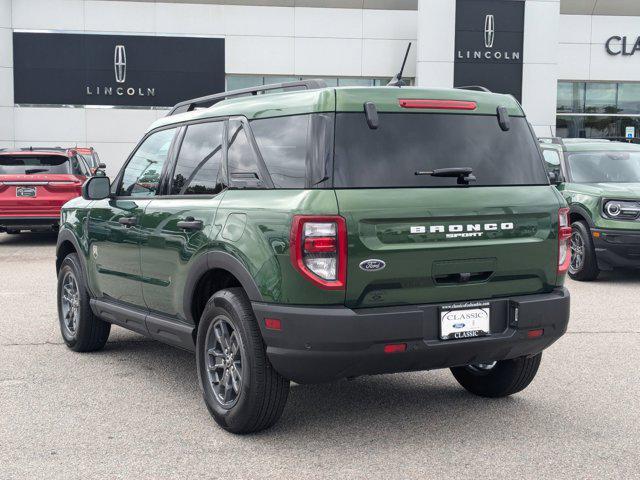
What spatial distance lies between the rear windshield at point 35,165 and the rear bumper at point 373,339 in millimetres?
12036

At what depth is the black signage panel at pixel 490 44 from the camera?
28766 mm

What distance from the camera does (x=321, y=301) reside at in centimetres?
424

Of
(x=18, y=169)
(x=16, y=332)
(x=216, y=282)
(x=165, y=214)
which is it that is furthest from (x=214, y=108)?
(x=18, y=169)

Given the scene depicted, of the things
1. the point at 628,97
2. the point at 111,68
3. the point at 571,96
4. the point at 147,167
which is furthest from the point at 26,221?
the point at 628,97

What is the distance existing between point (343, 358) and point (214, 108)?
196cm

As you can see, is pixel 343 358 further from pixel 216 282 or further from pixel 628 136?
pixel 628 136

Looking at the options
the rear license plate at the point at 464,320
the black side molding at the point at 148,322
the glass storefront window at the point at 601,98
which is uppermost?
the glass storefront window at the point at 601,98

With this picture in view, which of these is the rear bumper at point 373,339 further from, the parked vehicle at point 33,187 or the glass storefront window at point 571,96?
the glass storefront window at point 571,96

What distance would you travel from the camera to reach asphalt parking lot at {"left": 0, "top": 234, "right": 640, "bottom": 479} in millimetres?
4258

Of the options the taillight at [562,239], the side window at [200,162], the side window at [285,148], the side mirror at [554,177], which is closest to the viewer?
the side window at [285,148]

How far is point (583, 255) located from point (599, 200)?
0.76 metres

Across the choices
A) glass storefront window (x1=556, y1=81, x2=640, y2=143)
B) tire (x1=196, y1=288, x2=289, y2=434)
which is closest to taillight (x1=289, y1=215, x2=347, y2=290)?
tire (x1=196, y1=288, x2=289, y2=434)

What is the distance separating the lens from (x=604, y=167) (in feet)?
39.8

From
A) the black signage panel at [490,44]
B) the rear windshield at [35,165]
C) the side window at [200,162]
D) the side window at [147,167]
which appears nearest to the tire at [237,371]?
the side window at [200,162]
